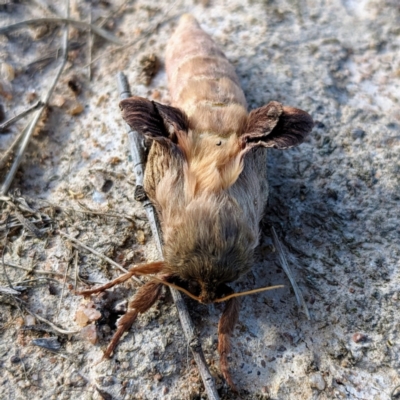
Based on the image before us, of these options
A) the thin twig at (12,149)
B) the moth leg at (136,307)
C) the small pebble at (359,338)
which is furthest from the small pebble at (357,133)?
the thin twig at (12,149)

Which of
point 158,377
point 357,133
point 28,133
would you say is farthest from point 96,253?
point 357,133

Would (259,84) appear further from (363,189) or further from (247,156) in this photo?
(247,156)

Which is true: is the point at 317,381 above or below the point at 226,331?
below

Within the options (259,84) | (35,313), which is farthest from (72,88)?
(35,313)

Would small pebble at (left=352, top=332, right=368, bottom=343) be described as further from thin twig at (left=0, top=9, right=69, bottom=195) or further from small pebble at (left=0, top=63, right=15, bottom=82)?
small pebble at (left=0, top=63, right=15, bottom=82)

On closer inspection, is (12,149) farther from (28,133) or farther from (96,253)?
(96,253)

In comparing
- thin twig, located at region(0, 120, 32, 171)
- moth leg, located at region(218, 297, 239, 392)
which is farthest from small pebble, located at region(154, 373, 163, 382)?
thin twig, located at region(0, 120, 32, 171)
